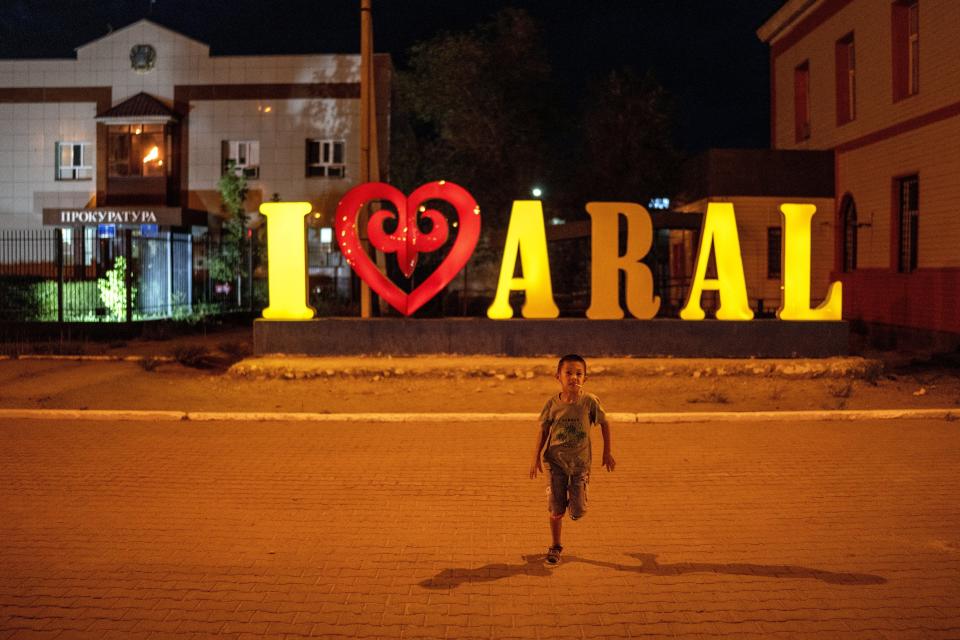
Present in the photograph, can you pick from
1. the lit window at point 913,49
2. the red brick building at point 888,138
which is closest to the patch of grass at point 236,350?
the red brick building at point 888,138

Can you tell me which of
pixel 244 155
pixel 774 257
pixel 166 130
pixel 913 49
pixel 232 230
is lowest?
pixel 774 257

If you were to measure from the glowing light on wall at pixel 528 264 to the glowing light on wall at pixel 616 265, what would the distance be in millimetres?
828

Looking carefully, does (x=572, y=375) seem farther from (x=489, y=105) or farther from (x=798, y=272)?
(x=489, y=105)

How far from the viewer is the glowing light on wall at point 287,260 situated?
1636 cm

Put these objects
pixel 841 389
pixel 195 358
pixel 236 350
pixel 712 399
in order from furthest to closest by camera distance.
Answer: pixel 236 350, pixel 195 358, pixel 841 389, pixel 712 399

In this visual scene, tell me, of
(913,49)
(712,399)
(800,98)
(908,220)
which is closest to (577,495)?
(712,399)

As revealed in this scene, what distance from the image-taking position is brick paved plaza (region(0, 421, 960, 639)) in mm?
5215

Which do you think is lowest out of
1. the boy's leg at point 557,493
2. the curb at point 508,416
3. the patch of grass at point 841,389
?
the curb at point 508,416

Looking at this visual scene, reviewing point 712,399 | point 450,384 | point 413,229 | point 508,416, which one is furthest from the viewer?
point 413,229

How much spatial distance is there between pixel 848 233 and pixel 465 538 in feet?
65.2

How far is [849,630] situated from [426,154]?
2860 cm

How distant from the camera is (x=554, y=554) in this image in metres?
6.17

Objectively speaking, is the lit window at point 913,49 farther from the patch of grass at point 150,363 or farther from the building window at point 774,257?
the patch of grass at point 150,363

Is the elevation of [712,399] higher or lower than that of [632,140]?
lower
